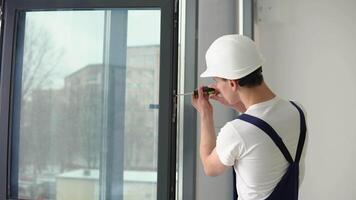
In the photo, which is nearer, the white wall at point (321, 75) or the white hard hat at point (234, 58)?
the white hard hat at point (234, 58)

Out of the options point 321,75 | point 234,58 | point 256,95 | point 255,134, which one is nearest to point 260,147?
point 255,134

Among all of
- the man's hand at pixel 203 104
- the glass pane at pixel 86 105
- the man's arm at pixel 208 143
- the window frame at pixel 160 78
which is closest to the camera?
the man's arm at pixel 208 143

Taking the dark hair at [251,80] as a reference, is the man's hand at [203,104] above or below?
below

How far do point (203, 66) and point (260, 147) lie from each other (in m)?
0.69

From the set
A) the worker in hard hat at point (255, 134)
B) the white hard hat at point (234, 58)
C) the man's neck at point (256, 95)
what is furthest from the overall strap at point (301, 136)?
the white hard hat at point (234, 58)

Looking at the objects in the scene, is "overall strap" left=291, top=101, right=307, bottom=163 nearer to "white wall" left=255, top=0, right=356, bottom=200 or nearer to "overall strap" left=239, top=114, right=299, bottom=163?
"overall strap" left=239, top=114, right=299, bottom=163

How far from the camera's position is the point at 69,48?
65.3 inches

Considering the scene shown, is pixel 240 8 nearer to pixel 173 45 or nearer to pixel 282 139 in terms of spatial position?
pixel 173 45

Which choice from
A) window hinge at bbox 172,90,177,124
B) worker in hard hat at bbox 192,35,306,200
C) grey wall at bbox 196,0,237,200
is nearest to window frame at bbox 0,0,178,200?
window hinge at bbox 172,90,177,124

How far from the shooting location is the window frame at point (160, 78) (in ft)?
4.84

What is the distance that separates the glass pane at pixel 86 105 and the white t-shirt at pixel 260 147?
62 centimetres

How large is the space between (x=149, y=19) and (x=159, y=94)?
0.38 m

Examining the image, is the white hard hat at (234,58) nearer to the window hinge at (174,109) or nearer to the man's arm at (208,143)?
the man's arm at (208,143)

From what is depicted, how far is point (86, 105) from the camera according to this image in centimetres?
161
